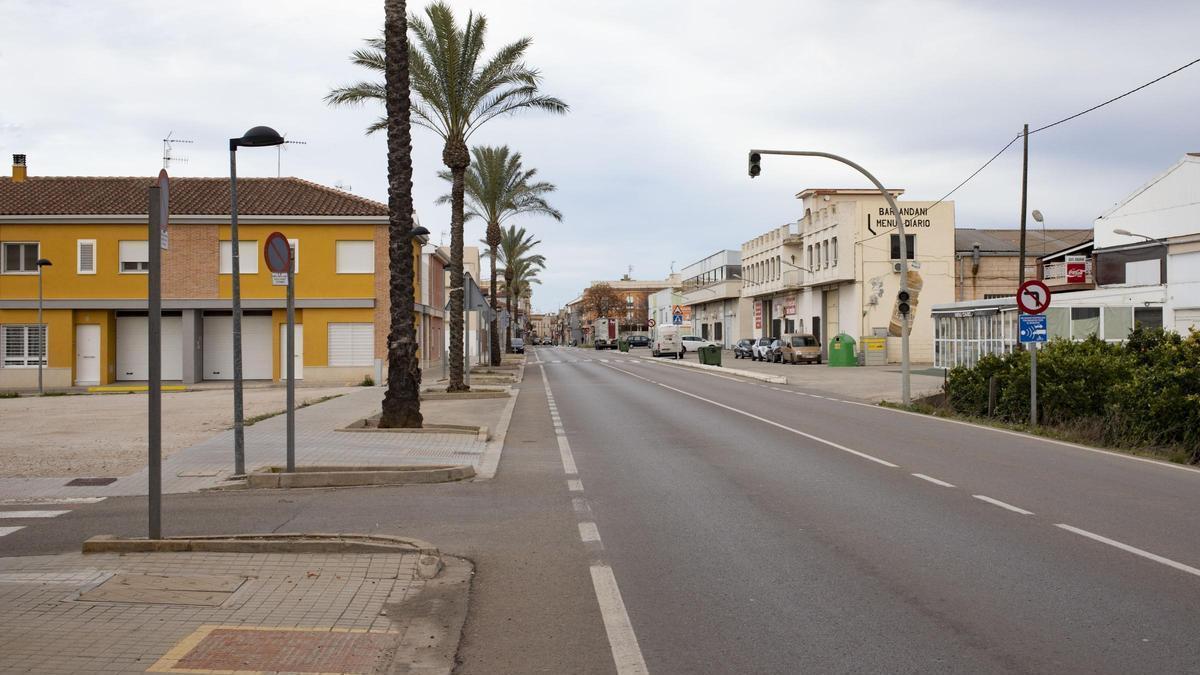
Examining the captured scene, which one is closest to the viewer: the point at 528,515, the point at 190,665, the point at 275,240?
the point at 190,665

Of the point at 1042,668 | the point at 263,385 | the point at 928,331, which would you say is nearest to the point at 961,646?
the point at 1042,668

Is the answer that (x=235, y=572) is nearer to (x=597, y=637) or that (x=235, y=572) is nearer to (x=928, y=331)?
(x=597, y=637)

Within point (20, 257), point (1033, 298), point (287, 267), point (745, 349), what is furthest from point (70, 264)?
point (745, 349)

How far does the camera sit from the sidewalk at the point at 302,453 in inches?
441

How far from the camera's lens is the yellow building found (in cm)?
3697

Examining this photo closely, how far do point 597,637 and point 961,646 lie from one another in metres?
1.92

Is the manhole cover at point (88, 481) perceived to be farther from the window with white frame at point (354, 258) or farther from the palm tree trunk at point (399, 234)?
the window with white frame at point (354, 258)

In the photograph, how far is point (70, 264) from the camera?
3706 cm

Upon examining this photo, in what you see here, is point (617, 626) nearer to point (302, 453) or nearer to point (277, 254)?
point (277, 254)

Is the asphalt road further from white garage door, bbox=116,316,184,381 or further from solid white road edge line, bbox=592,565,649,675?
white garage door, bbox=116,316,184,381

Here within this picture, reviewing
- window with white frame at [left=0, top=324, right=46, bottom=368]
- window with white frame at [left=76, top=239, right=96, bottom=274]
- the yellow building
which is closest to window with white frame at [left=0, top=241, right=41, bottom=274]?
the yellow building

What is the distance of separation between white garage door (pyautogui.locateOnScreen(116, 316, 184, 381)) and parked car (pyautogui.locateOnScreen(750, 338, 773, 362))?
35.2 metres

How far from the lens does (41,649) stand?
5.09 meters

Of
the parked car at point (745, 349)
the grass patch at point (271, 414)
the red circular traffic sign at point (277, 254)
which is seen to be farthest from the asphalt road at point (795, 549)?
the parked car at point (745, 349)
